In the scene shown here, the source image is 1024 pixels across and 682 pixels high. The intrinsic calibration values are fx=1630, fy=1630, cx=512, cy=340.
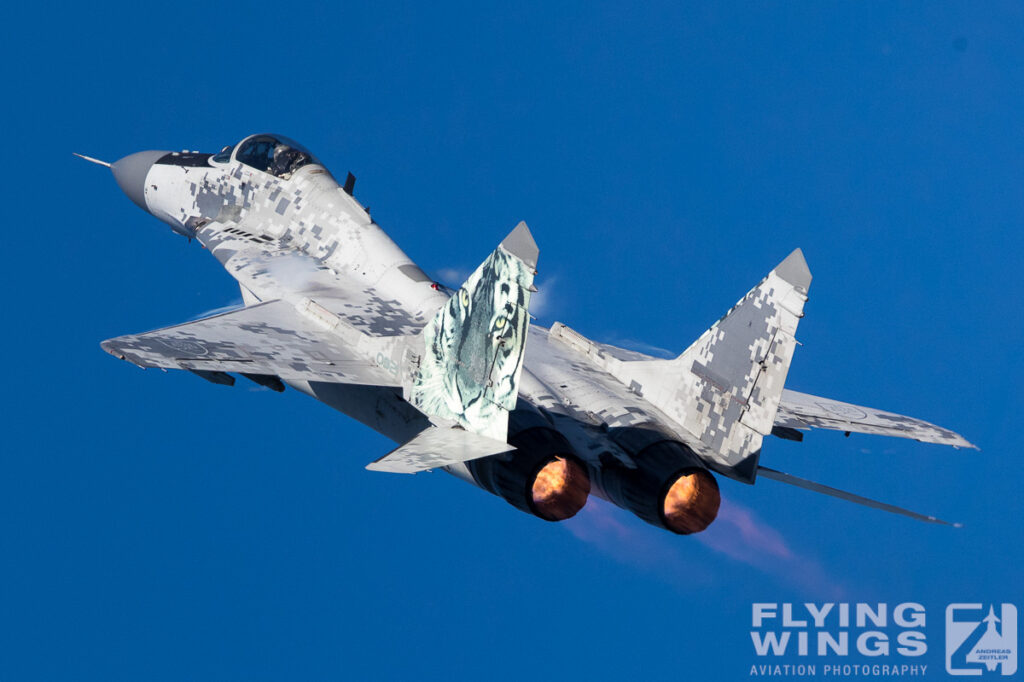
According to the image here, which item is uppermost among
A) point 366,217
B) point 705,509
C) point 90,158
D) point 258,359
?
point 90,158

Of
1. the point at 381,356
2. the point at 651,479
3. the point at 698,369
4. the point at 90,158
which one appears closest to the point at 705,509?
the point at 651,479

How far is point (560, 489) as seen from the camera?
1902 centimetres

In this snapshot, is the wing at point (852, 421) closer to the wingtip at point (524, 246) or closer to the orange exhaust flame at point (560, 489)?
the orange exhaust flame at point (560, 489)

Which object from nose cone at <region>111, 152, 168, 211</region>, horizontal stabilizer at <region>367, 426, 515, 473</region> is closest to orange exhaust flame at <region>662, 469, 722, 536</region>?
horizontal stabilizer at <region>367, 426, 515, 473</region>

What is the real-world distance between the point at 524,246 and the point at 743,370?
4083 millimetres

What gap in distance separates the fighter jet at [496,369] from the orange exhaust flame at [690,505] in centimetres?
2

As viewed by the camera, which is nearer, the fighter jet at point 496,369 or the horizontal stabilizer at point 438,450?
the horizontal stabilizer at point 438,450

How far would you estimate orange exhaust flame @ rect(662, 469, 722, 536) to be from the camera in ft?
63.0

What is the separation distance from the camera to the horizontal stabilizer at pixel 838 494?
61.6 ft

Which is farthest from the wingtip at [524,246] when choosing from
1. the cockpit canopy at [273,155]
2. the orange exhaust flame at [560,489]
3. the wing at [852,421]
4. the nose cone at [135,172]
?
the nose cone at [135,172]

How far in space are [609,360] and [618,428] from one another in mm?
2358

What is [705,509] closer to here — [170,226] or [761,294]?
[761,294]

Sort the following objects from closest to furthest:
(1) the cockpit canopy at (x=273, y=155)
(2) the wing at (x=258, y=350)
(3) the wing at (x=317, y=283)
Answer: (2) the wing at (x=258, y=350) < (3) the wing at (x=317, y=283) < (1) the cockpit canopy at (x=273, y=155)

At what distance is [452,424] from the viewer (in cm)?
1909
